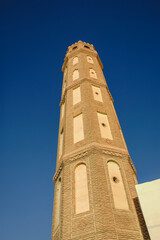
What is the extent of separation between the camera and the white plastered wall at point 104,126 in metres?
12.1

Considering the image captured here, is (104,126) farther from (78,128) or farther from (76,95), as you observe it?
(76,95)

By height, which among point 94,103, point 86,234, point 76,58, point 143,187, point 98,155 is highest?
point 76,58

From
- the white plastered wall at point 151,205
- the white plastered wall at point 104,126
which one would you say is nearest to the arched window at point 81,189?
the white plastered wall at point 151,205

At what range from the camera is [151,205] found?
7891 mm

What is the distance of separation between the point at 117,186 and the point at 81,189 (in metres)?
1.56

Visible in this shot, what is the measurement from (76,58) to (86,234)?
52.6 feet

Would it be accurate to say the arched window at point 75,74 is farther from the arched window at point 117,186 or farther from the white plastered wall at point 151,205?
the white plastered wall at point 151,205

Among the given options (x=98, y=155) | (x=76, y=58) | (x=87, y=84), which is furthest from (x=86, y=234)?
(x=76, y=58)

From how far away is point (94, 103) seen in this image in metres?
14.0

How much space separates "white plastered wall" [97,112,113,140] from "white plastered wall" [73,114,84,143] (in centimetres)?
107

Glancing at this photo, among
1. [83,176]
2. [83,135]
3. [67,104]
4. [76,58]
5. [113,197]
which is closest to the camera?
[113,197]

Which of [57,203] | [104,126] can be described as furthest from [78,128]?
[57,203]

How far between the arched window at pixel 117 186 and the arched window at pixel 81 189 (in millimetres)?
1128

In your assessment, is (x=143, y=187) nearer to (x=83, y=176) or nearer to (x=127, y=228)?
(x=127, y=228)
